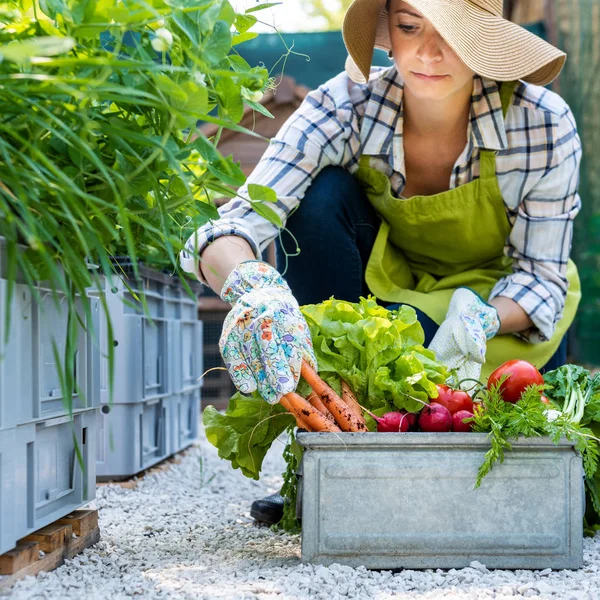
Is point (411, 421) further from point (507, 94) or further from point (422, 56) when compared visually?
point (507, 94)

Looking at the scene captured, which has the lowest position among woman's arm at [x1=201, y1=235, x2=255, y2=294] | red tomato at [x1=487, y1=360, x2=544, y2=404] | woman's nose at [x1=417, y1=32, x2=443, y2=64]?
red tomato at [x1=487, y1=360, x2=544, y2=404]

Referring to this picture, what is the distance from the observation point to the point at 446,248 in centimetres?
261

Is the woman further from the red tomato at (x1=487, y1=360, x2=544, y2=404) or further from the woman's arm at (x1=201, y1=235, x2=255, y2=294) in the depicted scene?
the red tomato at (x1=487, y1=360, x2=544, y2=404)

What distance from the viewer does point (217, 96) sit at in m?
1.54

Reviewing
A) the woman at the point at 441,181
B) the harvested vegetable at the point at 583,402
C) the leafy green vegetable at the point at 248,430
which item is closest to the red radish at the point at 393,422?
the leafy green vegetable at the point at 248,430

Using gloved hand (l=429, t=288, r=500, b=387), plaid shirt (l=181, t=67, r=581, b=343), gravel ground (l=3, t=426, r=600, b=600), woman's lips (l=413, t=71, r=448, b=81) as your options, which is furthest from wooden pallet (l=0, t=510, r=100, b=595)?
woman's lips (l=413, t=71, r=448, b=81)

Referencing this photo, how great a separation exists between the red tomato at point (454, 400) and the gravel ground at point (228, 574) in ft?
1.02

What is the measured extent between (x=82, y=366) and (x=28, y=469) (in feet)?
0.93

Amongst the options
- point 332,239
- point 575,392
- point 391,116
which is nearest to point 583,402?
point 575,392

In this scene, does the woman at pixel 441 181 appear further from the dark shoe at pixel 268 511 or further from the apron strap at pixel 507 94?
the dark shoe at pixel 268 511

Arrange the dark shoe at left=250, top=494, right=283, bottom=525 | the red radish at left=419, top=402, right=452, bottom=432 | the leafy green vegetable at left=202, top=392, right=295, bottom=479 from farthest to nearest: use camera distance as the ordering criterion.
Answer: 1. the dark shoe at left=250, top=494, right=283, bottom=525
2. the leafy green vegetable at left=202, top=392, right=295, bottom=479
3. the red radish at left=419, top=402, right=452, bottom=432

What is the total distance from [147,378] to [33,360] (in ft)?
4.20

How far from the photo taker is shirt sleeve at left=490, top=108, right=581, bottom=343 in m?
2.40

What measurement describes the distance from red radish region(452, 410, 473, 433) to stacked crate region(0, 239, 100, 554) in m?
0.72
